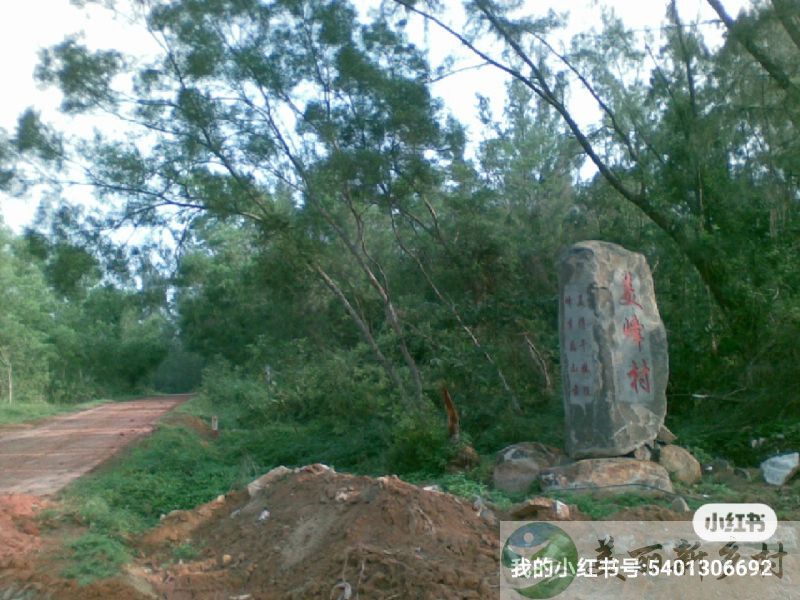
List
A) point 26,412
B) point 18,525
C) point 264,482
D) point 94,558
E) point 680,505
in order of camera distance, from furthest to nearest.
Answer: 1. point 26,412
2. point 264,482
3. point 18,525
4. point 680,505
5. point 94,558

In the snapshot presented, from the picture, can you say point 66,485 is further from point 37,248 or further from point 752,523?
point 752,523

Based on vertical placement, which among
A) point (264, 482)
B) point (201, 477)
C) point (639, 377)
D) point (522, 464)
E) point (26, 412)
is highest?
point (639, 377)

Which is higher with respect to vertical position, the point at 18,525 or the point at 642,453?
the point at 642,453

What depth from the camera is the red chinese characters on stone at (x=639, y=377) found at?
10414 millimetres

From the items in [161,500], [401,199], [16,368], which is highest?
[401,199]

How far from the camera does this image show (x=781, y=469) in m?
9.94

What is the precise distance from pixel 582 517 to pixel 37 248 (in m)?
10.7

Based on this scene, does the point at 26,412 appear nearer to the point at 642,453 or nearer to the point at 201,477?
the point at 201,477

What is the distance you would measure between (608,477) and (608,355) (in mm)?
1433

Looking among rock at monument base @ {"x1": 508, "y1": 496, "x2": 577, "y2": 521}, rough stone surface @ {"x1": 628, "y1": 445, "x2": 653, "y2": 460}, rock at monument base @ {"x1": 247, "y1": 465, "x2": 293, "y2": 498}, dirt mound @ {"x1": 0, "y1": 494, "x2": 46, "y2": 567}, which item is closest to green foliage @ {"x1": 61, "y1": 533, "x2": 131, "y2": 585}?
dirt mound @ {"x1": 0, "y1": 494, "x2": 46, "y2": 567}

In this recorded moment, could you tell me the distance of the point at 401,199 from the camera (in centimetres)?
1599

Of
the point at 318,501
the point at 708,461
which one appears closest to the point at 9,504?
the point at 318,501

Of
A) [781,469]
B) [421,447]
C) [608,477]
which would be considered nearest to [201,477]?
[421,447]

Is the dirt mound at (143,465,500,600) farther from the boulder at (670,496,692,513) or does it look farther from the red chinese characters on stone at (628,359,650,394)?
the red chinese characters on stone at (628,359,650,394)
